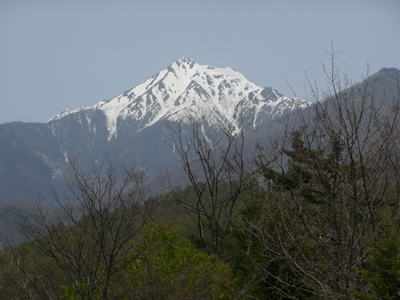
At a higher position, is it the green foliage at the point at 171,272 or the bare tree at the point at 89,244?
the bare tree at the point at 89,244

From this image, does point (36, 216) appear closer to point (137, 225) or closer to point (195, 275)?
point (137, 225)

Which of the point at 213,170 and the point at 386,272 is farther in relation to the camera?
the point at 213,170

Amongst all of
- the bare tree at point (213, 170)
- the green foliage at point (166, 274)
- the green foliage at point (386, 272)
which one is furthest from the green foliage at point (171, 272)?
the green foliage at point (386, 272)

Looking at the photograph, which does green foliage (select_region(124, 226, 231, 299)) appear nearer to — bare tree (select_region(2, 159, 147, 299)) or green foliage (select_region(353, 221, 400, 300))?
bare tree (select_region(2, 159, 147, 299))

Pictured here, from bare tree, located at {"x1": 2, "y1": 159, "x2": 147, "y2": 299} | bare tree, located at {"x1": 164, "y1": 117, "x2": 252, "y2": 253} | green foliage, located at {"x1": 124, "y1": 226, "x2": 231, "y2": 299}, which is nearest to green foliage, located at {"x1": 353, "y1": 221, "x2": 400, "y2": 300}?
green foliage, located at {"x1": 124, "y1": 226, "x2": 231, "y2": 299}

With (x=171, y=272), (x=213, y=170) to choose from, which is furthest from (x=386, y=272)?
(x=213, y=170)

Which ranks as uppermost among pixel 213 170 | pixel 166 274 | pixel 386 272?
pixel 213 170

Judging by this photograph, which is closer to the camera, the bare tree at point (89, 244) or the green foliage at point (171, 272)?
the green foliage at point (171, 272)

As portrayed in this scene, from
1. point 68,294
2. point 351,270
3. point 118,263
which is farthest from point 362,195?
point 68,294

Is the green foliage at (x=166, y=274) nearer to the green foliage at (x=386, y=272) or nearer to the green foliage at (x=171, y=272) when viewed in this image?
the green foliage at (x=171, y=272)

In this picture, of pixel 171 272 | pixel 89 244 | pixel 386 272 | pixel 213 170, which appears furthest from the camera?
pixel 213 170

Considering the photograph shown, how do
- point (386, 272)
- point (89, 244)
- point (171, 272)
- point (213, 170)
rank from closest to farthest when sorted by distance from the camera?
point (386, 272) < point (171, 272) < point (89, 244) < point (213, 170)

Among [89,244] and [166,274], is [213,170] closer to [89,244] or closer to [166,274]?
→ [166,274]

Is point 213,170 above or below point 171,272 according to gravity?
above
